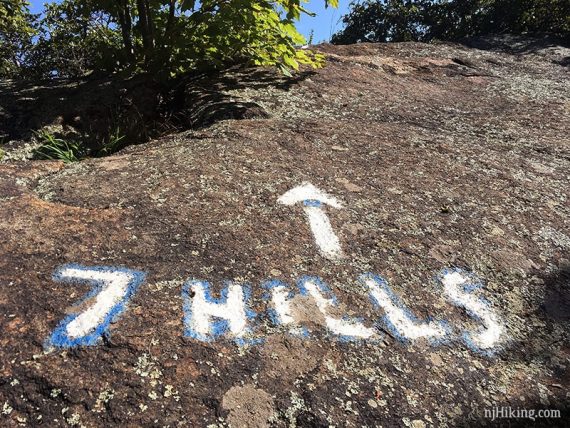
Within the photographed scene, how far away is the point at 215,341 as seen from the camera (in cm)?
167

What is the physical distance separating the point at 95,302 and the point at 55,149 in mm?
1653

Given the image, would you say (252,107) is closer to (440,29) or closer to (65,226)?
(65,226)

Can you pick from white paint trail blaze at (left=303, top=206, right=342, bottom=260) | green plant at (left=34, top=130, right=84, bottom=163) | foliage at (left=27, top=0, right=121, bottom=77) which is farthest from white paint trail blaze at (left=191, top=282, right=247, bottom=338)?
foliage at (left=27, top=0, right=121, bottom=77)

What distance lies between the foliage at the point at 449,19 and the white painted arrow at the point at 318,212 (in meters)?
6.95

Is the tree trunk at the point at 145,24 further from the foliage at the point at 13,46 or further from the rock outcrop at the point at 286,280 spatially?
the foliage at the point at 13,46

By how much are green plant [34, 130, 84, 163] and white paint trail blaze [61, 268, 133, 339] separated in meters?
1.37

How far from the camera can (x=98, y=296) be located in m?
1.77

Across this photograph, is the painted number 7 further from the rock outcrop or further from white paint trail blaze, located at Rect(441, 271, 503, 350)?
white paint trail blaze, located at Rect(441, 271, 503, 350)

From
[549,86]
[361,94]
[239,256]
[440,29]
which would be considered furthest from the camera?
[440,29]

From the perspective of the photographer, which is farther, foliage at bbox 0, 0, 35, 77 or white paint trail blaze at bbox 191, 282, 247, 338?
foliage at bbox 0, 0, 35, 77

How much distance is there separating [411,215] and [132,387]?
5.17ft

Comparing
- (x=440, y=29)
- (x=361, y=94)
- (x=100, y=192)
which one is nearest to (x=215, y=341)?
(x=100, y=192)

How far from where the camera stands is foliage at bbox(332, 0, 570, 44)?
8.32m

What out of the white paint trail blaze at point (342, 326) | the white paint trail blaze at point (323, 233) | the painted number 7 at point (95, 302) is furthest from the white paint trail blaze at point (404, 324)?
the painted number 7 at point (95, 302)
